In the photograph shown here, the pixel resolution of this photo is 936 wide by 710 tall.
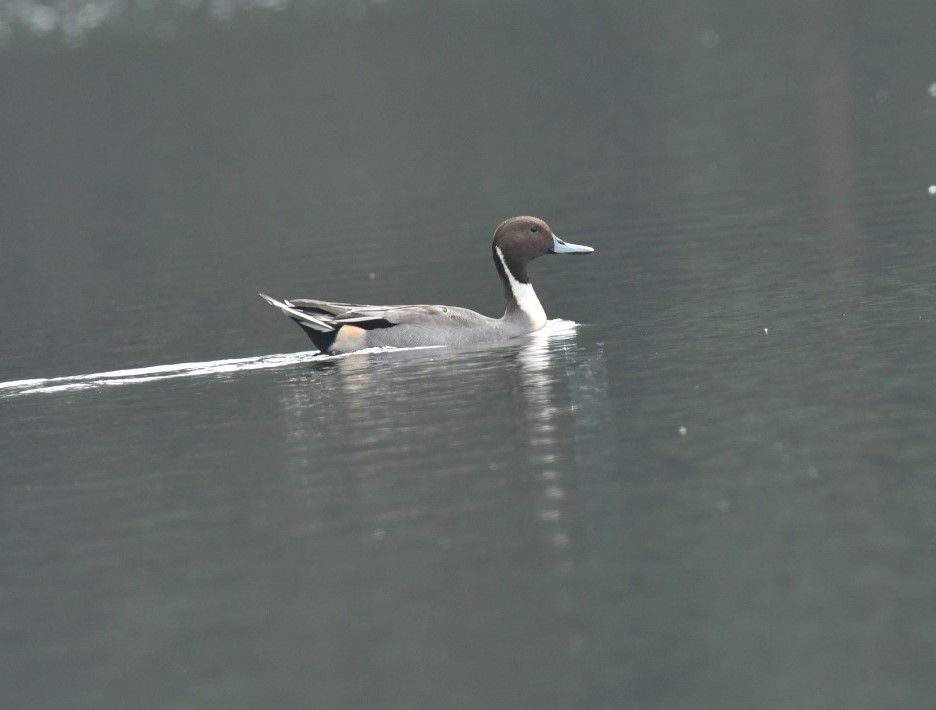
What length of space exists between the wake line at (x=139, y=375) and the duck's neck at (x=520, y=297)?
7.43 ft

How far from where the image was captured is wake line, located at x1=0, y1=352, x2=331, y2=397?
1912 cm

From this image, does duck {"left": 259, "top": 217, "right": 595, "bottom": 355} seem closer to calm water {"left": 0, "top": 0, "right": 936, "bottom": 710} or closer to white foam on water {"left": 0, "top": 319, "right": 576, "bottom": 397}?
white foam on water {"left": 0, "top": 319, "right": 576, "bottom": 397}

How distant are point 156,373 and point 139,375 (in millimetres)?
185

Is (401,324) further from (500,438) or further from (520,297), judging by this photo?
(500,438)

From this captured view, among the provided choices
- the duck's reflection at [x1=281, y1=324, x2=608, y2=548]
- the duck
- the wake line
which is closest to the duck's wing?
the duck

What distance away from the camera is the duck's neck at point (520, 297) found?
2028 cm

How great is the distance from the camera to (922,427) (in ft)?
43.4

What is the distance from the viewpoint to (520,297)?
2047 cm

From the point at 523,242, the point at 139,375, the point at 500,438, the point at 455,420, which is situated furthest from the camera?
the point at 523,242

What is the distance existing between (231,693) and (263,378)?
376 inches

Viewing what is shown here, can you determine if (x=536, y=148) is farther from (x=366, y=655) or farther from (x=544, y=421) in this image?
(x=366, y=655)

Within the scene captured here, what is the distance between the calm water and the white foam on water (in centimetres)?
8

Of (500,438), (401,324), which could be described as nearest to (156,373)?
(401,324)

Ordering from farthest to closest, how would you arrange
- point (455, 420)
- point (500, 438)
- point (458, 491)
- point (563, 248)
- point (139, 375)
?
point (563, 248) → point (139, 375) → point (455, 420) → point (500, 438) → point (458, 491)
